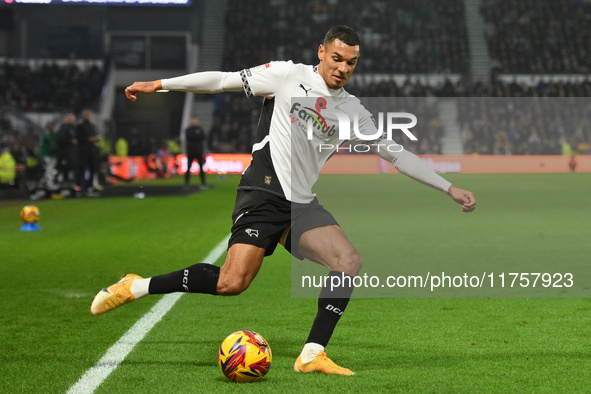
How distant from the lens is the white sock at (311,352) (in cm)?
488

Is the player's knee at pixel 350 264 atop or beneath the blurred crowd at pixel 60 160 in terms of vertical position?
atop

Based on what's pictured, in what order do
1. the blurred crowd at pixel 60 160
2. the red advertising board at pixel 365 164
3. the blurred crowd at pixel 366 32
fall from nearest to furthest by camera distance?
the blurred crowd at pixel 60 160 < the red advertising board at pixel 365 164 < the blurred crowd at pixel 366 32

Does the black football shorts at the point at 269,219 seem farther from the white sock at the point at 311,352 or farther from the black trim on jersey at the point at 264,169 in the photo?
the white sock at the point at 311,352

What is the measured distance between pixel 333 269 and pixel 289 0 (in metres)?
42.0

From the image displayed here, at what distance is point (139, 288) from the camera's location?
519 centimetres

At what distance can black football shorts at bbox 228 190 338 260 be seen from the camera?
16.5 ft

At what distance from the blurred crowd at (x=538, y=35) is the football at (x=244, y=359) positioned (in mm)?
38903

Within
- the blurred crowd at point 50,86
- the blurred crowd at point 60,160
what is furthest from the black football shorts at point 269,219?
the blurred crowd at point 50,86

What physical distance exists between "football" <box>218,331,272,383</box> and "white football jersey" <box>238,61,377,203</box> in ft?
3.00

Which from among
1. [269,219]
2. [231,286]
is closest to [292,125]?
[269,219]

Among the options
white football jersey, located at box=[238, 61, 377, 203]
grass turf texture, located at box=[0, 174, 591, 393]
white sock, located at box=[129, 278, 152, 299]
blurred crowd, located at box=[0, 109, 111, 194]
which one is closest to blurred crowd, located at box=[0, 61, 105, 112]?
blurred crowd, located at box=[0, 109, 111, 194]

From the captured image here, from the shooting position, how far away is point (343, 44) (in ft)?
16.3

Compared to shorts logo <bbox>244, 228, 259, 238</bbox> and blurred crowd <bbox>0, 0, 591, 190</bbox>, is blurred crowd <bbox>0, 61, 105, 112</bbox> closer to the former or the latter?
blurred crowd <bbox>0, 0, 591, 190</bbox>

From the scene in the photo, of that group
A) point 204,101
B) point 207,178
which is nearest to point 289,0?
point 204,101
